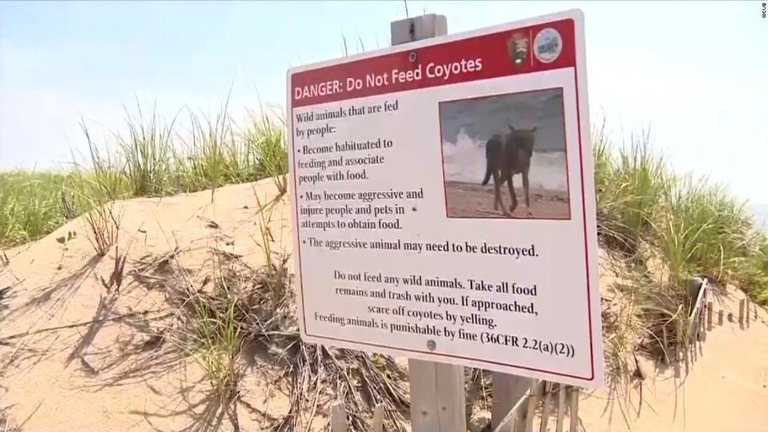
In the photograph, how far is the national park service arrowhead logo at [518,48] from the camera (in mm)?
1733

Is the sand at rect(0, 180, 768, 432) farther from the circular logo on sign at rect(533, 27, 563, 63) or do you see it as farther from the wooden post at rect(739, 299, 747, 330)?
the circular logo on sign at rect(533, 27, 563, 63)

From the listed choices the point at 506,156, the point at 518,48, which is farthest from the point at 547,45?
the point at 506,156

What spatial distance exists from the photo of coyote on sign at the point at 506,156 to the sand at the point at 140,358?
2.02m

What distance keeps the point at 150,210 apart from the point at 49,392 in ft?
6.10

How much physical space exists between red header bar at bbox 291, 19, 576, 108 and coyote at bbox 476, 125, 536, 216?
0.18 meters

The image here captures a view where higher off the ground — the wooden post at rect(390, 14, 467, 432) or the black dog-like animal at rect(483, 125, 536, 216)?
the black dog-like animal at rect(483, 125, 536, 216)

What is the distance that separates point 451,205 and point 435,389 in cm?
70

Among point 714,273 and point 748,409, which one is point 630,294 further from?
point 714,273

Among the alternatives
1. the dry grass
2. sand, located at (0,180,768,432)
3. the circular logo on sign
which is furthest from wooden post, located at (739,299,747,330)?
the circular logo on sign

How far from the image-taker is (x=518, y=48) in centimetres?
174

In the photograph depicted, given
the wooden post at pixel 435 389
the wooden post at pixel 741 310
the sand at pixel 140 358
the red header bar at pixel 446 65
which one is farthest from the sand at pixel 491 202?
the wooden post at pixel 741 310

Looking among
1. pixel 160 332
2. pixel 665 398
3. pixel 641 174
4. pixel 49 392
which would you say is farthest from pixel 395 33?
pixel 641 174

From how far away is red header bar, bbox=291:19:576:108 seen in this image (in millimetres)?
1696

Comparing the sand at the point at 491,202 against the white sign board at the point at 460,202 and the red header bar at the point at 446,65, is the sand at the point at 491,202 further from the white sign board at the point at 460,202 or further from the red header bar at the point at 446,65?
the red header bar at the point at 446,65
